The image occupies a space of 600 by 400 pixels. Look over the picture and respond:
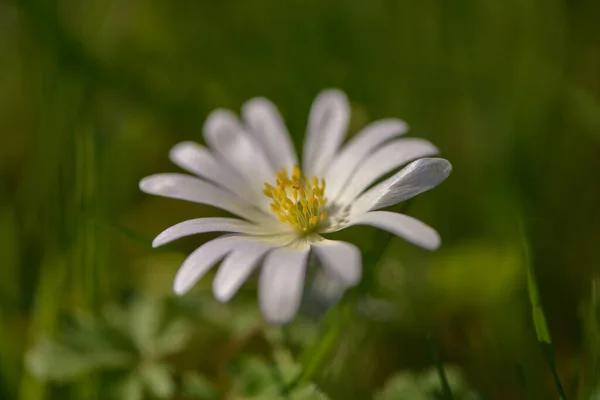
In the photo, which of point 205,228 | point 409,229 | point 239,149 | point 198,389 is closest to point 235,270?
point 205,228

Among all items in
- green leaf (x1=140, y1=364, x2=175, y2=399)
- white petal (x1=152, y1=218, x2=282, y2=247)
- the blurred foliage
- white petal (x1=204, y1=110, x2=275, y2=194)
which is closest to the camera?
white petal (x1=152, y1=218, x2=282, y2=247)

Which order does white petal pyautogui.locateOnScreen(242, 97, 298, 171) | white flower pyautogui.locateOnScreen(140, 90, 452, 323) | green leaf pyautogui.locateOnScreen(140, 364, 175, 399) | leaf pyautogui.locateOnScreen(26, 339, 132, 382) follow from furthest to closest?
white petal pyautogui.locateOnScreen(242, 97, 298, 171), leaf pyautogui.locateOnScreen(26, 339, 132, 382), green leaf pyautogui.locateOnScreen(140, 364, 175, 399), white flower pyautogui.locateOnScreen(140, 90, 452, 323)

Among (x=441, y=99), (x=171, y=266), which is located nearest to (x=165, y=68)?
(x=171, y=266)

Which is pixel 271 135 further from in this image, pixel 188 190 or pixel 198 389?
pixel 198 389

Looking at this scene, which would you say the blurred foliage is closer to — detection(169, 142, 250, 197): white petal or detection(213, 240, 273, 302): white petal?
detection(213, 240, 273, 302): white petal

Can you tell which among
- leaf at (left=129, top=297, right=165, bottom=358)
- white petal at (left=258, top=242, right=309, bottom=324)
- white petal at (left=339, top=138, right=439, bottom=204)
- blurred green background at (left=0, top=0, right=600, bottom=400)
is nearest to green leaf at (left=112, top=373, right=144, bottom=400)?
blurred green background at (left=0, top=0, right=600, bottom=400)

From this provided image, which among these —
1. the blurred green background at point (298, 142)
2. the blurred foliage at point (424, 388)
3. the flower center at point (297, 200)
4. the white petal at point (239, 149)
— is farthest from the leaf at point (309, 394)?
the white petal at point (239, 149)

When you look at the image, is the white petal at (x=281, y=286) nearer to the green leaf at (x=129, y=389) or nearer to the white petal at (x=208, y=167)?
the white petal at (x=208, y=167)

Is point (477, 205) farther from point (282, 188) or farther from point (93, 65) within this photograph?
point (93, 65)
